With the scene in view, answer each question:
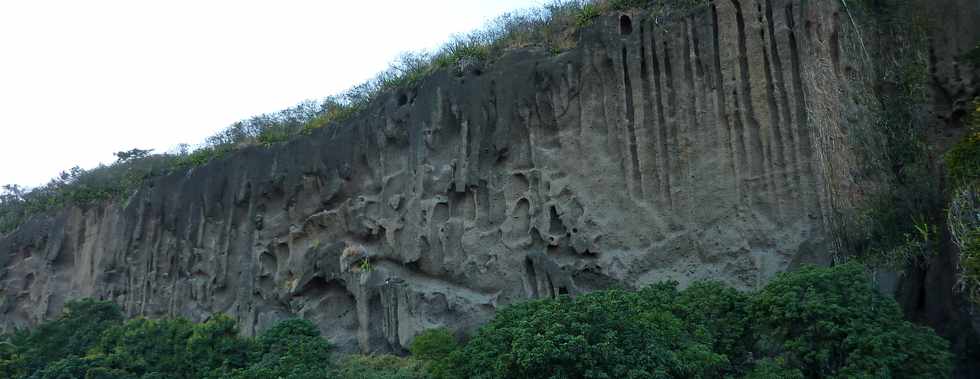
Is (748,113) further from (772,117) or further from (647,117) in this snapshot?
(647,117)

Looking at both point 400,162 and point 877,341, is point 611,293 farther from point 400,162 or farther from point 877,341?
point 400,162

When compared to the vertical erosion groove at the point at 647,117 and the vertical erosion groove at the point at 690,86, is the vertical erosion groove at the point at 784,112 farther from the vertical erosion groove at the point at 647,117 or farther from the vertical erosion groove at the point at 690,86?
the vertical erosion groove at the point at 647,117

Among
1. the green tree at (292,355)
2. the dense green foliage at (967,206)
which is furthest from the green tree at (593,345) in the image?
the dense green foliage at (967,206)

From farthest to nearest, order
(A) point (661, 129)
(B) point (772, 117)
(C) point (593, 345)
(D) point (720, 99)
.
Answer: (A) point (661, 129) → (D) point (720, 99) → (B) point (772, 117) → (C) point (593, 345)

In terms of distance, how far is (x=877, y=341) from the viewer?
38.8 ft

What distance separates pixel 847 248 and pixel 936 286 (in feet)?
5.40

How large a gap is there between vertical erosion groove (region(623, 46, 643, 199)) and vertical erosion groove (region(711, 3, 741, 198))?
173cm

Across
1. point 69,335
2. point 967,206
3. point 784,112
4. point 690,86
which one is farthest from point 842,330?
point 69,335

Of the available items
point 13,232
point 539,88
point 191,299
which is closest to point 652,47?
point 539,88

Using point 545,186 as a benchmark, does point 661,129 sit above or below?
above

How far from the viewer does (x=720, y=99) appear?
17.9 meters

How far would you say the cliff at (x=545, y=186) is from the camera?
17.2m

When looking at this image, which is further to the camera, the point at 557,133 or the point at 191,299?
the point at 191,299

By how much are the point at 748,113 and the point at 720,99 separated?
0.62 meters
